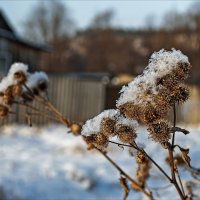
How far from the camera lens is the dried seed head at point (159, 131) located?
1.30 m

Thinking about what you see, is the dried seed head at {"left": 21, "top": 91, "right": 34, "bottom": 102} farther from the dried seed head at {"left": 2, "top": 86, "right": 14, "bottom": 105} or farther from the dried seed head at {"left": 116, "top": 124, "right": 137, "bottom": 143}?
the dried seed head at {"left": 116, "top": 124, "right": 137, "bottom": 143}

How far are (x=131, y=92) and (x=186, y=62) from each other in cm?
16

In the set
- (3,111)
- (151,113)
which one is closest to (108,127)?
(151,113)

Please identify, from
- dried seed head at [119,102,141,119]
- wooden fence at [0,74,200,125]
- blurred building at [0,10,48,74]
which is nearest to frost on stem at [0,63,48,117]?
dried seed head at [119,102,141,119]

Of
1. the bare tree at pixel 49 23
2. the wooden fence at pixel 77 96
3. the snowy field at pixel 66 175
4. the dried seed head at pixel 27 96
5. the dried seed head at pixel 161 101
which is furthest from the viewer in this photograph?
the bare tree at pixel 49 23

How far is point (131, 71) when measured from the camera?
6009cm

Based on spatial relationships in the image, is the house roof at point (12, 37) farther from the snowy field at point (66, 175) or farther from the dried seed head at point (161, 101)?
the dried seed head at point (161, 101)

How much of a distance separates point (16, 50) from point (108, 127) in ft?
80.4

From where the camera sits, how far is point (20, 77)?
2.06m

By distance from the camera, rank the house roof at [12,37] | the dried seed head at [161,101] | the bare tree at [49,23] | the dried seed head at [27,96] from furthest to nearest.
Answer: the bare tree at [49,23]
the house roof at [12,37]
the dried seed head at [27,96]
the dried seed head at [161,101]

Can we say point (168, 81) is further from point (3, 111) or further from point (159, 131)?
point (3, 111)

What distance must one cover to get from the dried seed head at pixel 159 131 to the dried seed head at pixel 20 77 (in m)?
0.87

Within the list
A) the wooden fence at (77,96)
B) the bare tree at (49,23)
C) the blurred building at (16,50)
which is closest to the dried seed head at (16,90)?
the wooden fence at (77,96)

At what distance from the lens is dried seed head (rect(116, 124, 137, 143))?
4.40 feet
